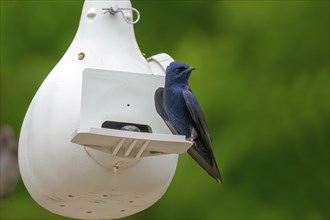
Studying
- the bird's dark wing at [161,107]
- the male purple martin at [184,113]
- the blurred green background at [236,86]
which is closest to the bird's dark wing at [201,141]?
the male purple martin at [184,113]

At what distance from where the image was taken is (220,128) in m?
8.09

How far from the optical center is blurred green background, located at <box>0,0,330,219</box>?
26.5 feet

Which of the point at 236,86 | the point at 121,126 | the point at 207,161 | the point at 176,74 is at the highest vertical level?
the point at 176,74

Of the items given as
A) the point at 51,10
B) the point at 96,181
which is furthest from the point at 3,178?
the point at 96,181

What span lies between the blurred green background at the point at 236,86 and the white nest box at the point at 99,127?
4.94ft

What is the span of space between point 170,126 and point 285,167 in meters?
2.12

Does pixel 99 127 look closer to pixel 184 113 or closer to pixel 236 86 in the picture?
pixel 184 113

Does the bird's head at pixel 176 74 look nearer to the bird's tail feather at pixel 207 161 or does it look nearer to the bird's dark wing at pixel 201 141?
the bird's dark wing at pixel 201 141

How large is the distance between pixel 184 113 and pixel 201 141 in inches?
5.6

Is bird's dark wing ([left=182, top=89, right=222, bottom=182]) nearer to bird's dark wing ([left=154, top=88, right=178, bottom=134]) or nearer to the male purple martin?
the male purple martin

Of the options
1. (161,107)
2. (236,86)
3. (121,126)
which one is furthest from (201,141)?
(236,86)

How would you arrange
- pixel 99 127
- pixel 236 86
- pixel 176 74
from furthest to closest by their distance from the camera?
pixel 236 86 → pixel 176 74 → pixel 99 127

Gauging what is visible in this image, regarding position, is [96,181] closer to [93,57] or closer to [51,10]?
[93,57]

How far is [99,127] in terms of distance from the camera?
19.8 feet
